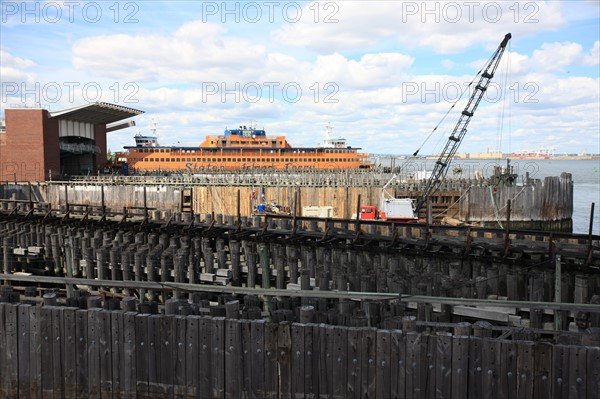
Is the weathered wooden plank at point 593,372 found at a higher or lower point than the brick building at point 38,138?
lower

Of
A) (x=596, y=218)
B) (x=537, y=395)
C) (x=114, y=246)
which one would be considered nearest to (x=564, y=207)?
(x=596, y=218)

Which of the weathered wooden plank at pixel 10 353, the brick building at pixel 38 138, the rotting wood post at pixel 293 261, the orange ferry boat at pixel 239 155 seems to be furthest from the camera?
the orange ferry boat at pixel 239 155

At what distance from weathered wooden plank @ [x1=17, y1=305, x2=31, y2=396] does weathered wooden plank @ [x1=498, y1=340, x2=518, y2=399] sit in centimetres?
677

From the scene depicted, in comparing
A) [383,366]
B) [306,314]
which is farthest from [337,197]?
[383,366]

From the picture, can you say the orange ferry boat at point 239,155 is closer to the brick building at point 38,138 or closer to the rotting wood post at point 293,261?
the brick building at point 38,138

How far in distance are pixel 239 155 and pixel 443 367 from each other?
99821 millimetres

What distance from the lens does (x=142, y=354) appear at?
7613 millimetres

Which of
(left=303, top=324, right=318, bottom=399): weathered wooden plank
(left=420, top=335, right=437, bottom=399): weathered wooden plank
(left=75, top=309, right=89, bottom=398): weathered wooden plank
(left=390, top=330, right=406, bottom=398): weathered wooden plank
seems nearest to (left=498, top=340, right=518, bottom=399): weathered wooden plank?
(left=420, top=335, right=437, bottom=399): weathered wooden plank

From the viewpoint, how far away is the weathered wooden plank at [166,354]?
7504mm

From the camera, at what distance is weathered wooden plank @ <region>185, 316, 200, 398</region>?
7.41 meters

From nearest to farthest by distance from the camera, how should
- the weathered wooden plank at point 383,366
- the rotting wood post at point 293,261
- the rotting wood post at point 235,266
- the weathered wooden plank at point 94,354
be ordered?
the weathered wooden plank at point 383,366 < the weathered wooden plank at point 94,354 < the rotting wood post at point 293,261 < the rotting wood post at point 235,266

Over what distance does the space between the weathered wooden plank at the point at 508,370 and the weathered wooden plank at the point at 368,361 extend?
156 cm

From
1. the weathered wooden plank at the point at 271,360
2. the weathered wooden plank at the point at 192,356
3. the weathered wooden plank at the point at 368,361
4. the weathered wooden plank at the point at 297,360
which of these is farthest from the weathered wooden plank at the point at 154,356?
the weathered wooden plank at the point at 368,361

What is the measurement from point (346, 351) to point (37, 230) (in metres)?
22.3
